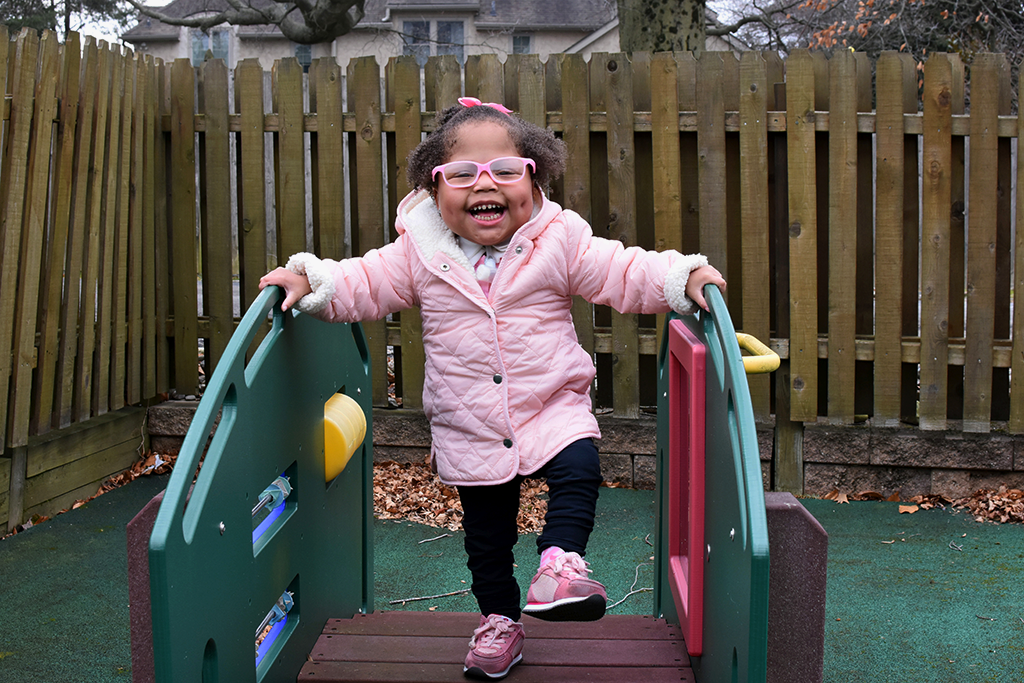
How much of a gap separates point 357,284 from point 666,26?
469cm

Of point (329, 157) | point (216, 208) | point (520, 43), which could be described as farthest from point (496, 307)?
point (520, 43)

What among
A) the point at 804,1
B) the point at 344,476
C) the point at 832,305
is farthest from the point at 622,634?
the point at 804,1

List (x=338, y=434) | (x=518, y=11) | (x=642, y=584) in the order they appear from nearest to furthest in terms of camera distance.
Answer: (x=338, y=434) → (x=642, y=584) → (x=518, y=11)

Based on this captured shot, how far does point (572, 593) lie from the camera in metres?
2.10

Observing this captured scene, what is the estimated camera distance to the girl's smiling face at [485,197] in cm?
247

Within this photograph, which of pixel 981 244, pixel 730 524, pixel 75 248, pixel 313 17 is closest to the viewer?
pixel 730 524

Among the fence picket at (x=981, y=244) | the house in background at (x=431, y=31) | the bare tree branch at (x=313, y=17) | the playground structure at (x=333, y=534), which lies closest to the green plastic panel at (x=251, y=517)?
the playground structure at (x=333, y=534)

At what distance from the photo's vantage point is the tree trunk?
6504 mm

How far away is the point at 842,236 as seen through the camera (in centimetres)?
458

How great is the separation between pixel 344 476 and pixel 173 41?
26645 millimetres

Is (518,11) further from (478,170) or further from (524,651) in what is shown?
(524,651)

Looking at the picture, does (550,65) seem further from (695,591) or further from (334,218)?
(695,591)

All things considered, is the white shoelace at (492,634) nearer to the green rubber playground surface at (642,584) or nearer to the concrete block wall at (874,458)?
the green rubber playground surface at (642,584)

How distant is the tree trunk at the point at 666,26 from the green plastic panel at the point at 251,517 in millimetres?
4222
